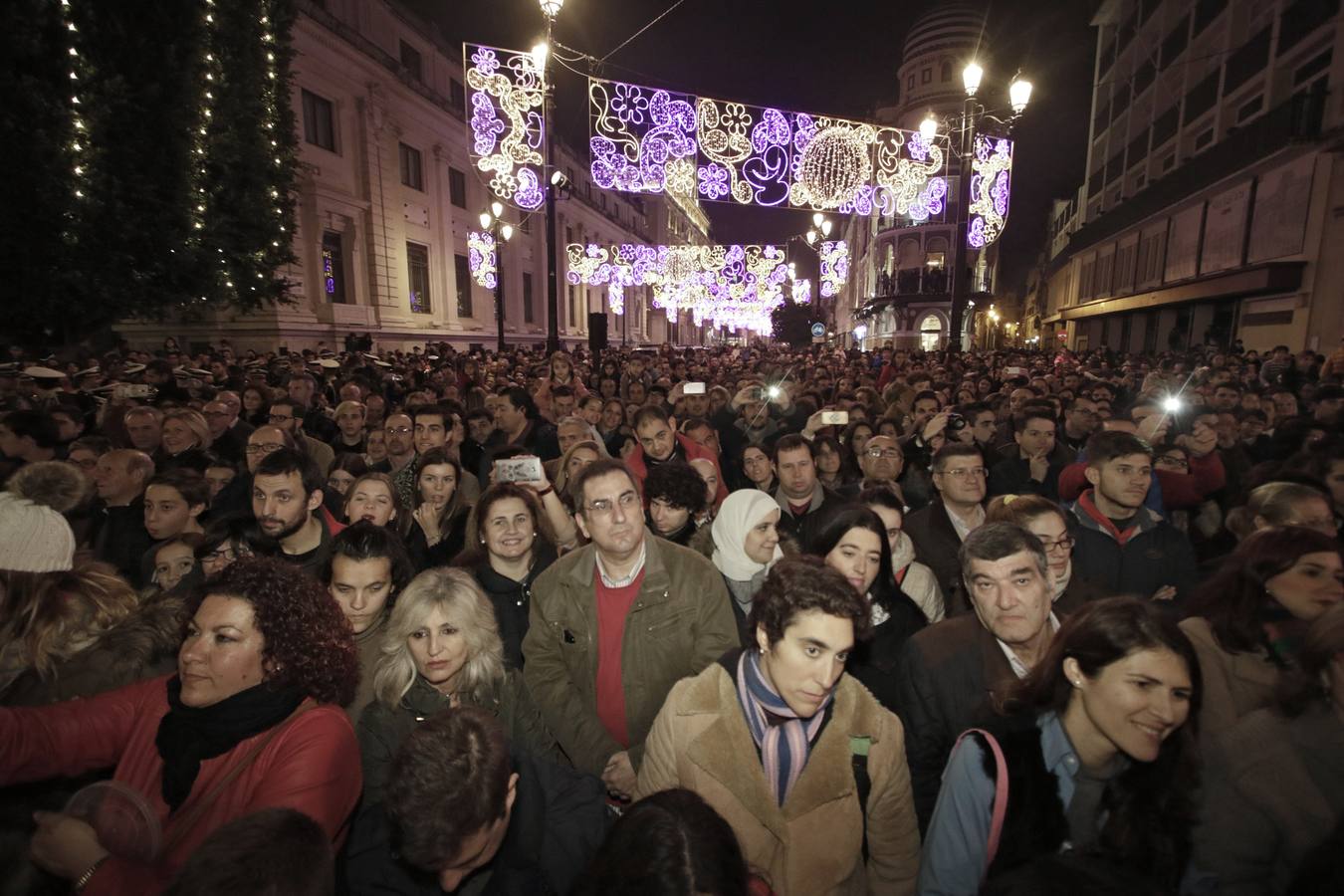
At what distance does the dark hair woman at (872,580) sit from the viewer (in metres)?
3.02

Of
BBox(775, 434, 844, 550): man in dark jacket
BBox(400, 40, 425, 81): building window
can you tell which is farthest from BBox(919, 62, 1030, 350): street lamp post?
BBox(400, 40, 425, 81): building window

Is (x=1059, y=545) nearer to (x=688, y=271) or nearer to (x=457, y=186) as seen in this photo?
(x=688, y=271)

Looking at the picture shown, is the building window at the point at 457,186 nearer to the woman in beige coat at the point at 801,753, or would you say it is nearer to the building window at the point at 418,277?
the building window at the point at 418,277

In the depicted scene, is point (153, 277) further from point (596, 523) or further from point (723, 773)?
point (723, 773)

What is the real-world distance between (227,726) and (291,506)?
203 cm

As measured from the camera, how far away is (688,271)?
26016 millimetres

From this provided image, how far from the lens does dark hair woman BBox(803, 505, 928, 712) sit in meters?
3.02

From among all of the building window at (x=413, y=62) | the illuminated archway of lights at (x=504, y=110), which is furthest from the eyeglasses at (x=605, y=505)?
the building window at (x=413, y=62)

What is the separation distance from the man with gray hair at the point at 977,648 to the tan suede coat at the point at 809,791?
39cm

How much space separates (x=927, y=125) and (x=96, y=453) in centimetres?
1343

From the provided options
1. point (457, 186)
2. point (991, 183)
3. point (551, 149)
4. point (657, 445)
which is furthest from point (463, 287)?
point (657, 445)

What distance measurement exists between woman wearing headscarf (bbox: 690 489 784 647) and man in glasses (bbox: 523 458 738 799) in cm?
38

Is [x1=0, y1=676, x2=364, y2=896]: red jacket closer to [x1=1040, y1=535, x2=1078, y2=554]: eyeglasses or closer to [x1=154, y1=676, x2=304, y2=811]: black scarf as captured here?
[x1=154, y1=676, x2=304, y2=811]: black scarf

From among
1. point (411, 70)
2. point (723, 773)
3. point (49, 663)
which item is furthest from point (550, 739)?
point (411, 70)
